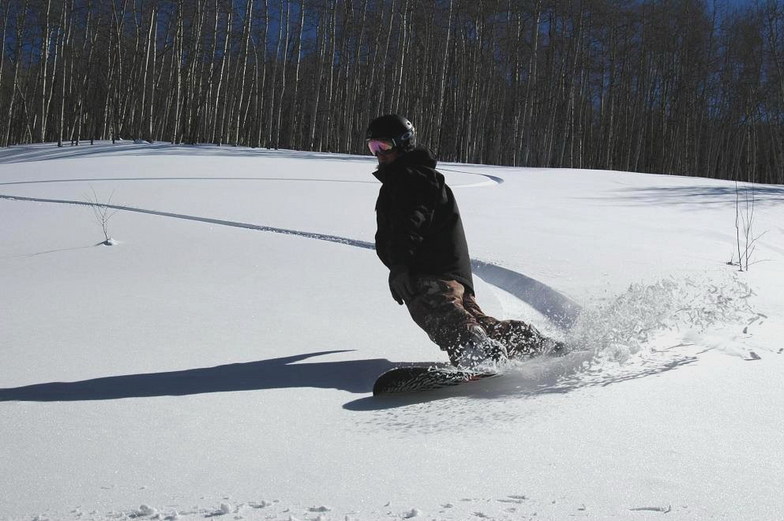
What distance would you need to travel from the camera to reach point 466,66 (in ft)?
115

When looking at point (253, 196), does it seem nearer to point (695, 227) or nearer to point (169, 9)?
point (695, 227)

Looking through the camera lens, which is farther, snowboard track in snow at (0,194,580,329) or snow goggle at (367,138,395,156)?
snowboard track in snow at (0,194,580,329)

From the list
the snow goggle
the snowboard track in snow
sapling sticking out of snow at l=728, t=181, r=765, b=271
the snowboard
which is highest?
the snow goggle

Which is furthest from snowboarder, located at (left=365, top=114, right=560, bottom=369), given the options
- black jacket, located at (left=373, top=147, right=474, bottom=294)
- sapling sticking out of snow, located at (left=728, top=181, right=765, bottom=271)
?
sapling sticking out of snow, located at (left=728, top=181, right=765, bottom=271)

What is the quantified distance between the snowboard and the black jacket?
502 millimetres

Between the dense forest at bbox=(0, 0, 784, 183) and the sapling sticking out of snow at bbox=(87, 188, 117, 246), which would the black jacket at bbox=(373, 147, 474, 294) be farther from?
the dense forest at bbox=(0, 0, 784, 183)

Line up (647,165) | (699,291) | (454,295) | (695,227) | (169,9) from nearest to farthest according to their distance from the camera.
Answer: (454,295)
(699,291)
(695,227)
(169,9)
(647,165)

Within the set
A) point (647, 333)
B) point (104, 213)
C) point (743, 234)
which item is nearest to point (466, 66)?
Result: point (743, 234)

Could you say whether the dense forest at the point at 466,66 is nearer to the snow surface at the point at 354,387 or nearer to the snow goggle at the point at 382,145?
the snow surface at the point at 354,387

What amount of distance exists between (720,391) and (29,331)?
3325 millimetres

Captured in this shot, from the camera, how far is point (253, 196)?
33.3 feet

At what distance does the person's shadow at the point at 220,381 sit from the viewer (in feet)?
9.45

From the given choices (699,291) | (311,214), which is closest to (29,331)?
(699,291)

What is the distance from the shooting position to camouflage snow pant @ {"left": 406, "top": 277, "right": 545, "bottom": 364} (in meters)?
3.03
